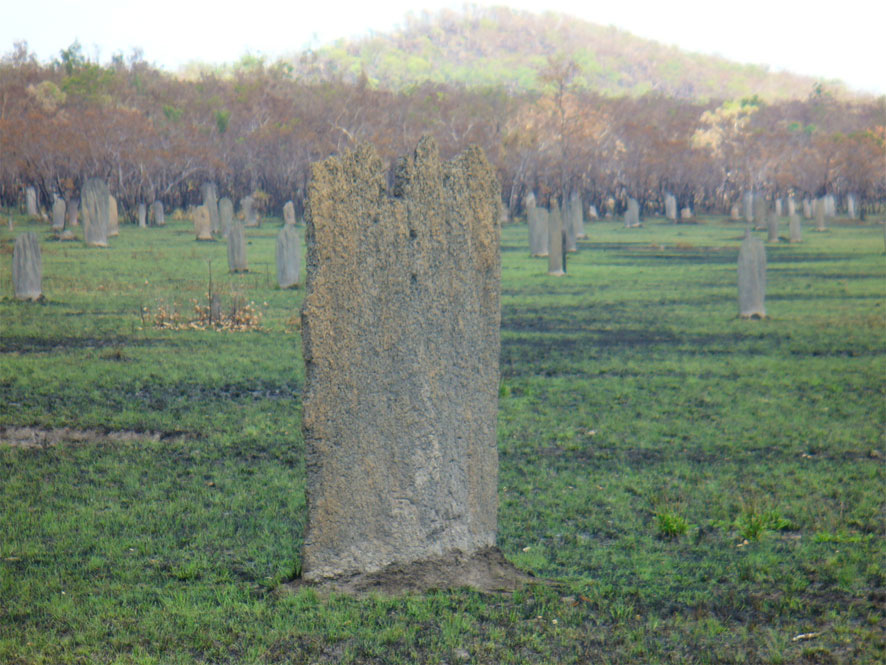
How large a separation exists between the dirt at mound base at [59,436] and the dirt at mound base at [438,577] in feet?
13.0

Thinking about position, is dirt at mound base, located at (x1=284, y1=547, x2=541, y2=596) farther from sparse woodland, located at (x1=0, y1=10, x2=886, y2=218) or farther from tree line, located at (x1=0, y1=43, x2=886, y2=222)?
sparse woodland, located at (x1=0, y1=10, x2=886, y2=218)

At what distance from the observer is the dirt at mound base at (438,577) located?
508cm

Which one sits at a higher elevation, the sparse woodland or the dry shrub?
the sparse woodland

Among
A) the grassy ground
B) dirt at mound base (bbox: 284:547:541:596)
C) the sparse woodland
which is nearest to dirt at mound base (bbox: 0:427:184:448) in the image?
the grassy ground

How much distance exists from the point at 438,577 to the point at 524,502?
1844 mm

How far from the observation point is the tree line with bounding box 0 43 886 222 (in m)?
46.5

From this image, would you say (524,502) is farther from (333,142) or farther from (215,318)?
(333,142)

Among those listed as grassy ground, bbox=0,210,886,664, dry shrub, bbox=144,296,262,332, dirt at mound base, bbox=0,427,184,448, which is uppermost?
dry shrub, bbox=144,296,262,332

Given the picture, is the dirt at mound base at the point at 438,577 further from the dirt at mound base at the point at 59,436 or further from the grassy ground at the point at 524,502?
the dirt at mound base at the point at 59,436

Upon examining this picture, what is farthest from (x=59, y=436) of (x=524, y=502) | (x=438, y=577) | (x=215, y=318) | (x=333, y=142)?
(x=333, y=142)

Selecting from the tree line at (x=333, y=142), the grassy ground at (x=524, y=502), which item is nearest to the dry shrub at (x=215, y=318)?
the grassy ground at (x=524, y=502)

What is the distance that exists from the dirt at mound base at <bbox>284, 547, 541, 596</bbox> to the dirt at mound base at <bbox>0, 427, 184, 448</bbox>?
3.96 metres

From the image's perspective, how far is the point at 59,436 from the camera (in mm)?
8555

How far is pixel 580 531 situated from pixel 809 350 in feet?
28.1
